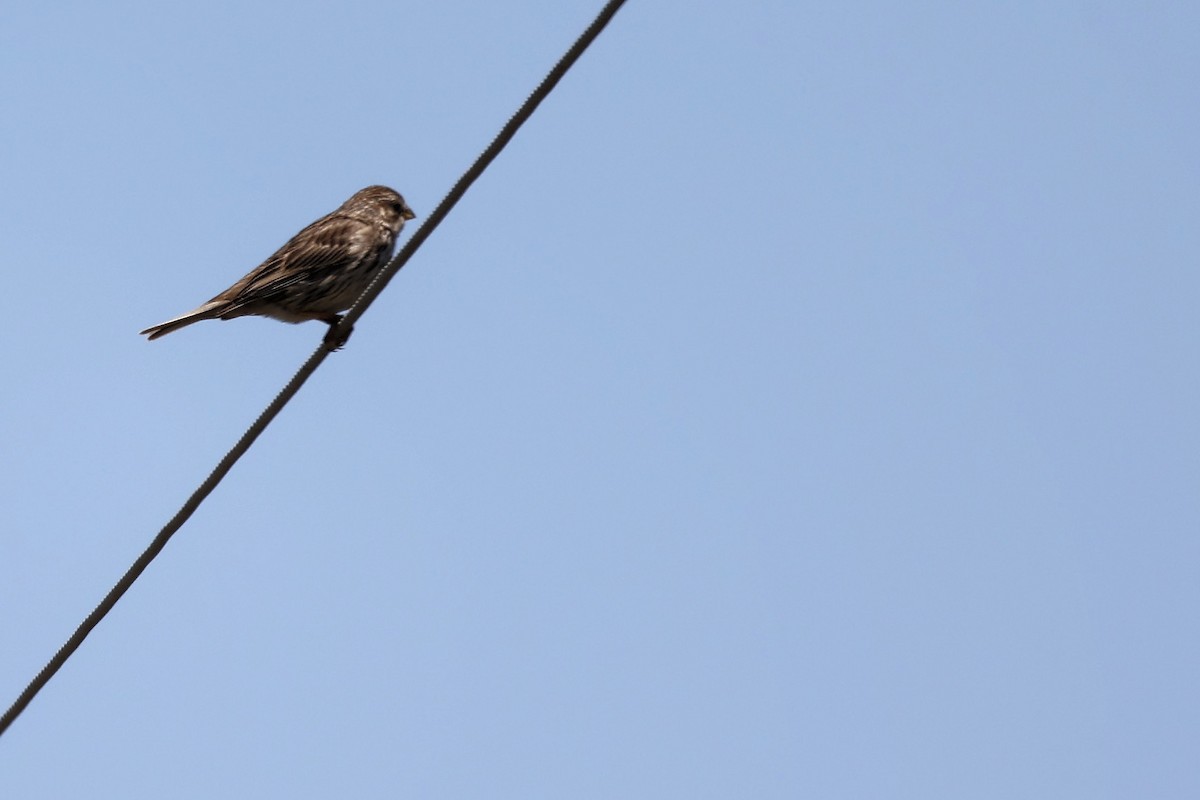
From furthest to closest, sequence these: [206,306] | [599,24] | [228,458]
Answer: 1. [206,306]
2. [228,458]
3. [599,24]

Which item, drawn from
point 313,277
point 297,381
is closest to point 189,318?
point 313,277

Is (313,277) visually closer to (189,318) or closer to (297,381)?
(189,318)

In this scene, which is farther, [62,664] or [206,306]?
[206,306]

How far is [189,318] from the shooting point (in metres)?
11.0

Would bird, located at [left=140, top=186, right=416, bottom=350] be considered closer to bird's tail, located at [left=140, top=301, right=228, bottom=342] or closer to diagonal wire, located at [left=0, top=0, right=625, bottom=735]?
bird's tail, located at [left=140, top=301, right=228, bottom=342]

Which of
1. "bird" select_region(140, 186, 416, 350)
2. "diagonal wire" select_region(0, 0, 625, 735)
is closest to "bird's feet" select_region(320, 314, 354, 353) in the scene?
"bird" select_region(140, 186, 416, 350)

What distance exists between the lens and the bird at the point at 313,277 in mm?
11508

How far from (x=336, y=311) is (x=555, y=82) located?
549 centimetres

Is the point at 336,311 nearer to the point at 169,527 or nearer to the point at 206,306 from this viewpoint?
the point at 206,306

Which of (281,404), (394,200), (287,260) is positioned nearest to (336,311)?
(287,260)

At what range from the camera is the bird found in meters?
11.5

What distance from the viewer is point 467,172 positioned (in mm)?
6727

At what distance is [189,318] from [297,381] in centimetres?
387

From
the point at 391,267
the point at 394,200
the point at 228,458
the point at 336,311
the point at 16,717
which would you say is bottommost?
the point at 16,717
